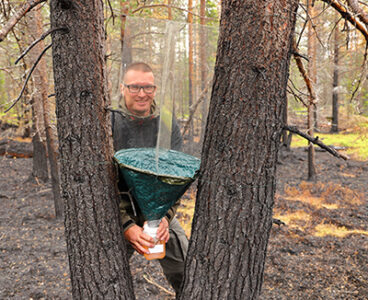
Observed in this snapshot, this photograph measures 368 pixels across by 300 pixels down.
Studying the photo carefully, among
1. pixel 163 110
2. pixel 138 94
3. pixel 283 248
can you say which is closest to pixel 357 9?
pixel 163 110

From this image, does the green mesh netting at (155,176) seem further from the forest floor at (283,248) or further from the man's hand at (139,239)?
the forest floor at (283,248)

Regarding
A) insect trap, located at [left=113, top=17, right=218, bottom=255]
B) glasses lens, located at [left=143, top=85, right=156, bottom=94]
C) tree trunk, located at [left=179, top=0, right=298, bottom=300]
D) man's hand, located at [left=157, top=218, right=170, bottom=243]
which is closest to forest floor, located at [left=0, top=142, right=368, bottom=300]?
tree trunk, located at [left=179, top=0, right=298, bottom=300]

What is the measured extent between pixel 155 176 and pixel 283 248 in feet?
12.4

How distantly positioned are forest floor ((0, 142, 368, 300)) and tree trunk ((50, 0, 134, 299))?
1236mm

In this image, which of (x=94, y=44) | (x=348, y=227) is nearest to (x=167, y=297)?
(x=94, y=44)

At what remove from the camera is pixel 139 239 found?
1.60 metres

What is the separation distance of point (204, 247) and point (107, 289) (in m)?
0.58

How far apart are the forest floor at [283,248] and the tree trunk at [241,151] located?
0.76 m

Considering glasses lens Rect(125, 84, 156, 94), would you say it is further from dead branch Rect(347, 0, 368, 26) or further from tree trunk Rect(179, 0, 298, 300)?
dead branch Rect(347, 0, 368, 26)

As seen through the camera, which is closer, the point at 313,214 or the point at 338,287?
the point at 338,287

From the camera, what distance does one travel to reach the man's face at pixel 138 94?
1.53 meters

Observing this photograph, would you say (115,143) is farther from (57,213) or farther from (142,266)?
(57,213)

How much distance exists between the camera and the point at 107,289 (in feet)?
4.91

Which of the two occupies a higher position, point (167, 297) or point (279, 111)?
point (279, 111)
